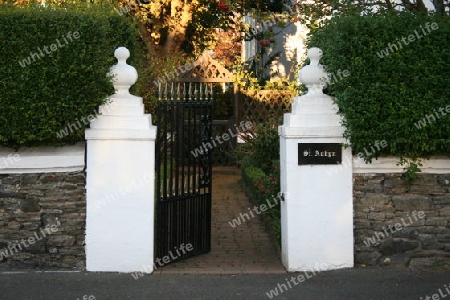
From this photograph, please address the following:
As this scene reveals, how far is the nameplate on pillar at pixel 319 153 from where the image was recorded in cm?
705

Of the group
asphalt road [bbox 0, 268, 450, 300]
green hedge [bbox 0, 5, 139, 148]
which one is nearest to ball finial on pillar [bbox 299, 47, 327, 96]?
asphalt road [bbox 0, 268, 450, 300]

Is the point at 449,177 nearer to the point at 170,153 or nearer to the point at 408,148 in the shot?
the point at 408,148

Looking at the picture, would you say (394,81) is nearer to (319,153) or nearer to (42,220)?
(319,153)

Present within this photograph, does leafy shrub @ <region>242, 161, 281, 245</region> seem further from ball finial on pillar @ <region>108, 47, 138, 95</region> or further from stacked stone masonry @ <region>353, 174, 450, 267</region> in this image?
ball finial on pillar @ <region>108, 47, 138, 95</region>

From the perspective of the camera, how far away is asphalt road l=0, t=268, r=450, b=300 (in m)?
6.33

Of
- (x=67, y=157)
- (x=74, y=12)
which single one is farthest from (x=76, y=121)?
(x=74, y=12)

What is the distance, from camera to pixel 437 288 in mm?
6504

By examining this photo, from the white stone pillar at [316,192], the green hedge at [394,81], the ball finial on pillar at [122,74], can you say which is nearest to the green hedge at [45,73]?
the ball finial on pillar at [122,74]

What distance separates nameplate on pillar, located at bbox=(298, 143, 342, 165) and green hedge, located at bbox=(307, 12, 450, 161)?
253mm

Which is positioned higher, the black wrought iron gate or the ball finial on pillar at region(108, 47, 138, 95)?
the ball finial on pillar at region(108, 47, 138, 95)

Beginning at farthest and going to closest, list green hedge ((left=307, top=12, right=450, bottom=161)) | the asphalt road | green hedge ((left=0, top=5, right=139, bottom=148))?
1. green hedge ((left=307, top=12, right=450, bottom=161))
2. green hedge ((left=0, top=5, right=139, bottom=148))
3. the asphalt road

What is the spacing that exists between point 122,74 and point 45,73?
0.82 m

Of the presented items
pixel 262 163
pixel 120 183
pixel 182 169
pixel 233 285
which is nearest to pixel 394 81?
pixel 182 169

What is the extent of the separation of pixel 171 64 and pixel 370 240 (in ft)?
24.3
